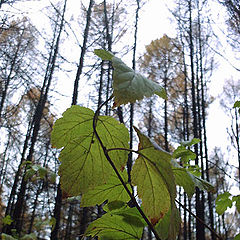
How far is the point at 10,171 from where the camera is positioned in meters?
10.8

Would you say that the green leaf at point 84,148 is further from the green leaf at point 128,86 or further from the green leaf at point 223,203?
the green leaf at point 223,203

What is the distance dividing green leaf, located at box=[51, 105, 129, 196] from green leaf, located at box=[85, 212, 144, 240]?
46mm

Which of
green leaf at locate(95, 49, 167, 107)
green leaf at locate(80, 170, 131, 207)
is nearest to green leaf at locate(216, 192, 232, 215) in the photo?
green leaf at locate(80, 170, 131, 207)

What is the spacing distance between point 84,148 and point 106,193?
110 millimetres

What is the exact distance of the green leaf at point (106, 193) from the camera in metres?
0.35

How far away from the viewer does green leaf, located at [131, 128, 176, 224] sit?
0.23 meters

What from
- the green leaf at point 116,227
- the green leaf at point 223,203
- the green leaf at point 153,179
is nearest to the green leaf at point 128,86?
the green leaf at point 153,179

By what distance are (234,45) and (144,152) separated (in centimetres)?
372

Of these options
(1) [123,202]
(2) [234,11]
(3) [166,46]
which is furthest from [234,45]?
(3) [166,46]

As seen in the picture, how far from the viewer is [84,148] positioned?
0.92 ft

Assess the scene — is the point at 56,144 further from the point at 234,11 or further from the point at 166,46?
the point at 166,46

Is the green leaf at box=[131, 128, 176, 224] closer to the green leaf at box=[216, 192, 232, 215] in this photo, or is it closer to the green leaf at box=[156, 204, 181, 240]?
the green leaf at box=[156, 204, 181, 240]

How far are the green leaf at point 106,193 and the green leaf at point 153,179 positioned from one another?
0.30 feet

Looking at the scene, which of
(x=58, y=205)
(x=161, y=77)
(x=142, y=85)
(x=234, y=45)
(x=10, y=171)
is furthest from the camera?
(x=10, y=171)
